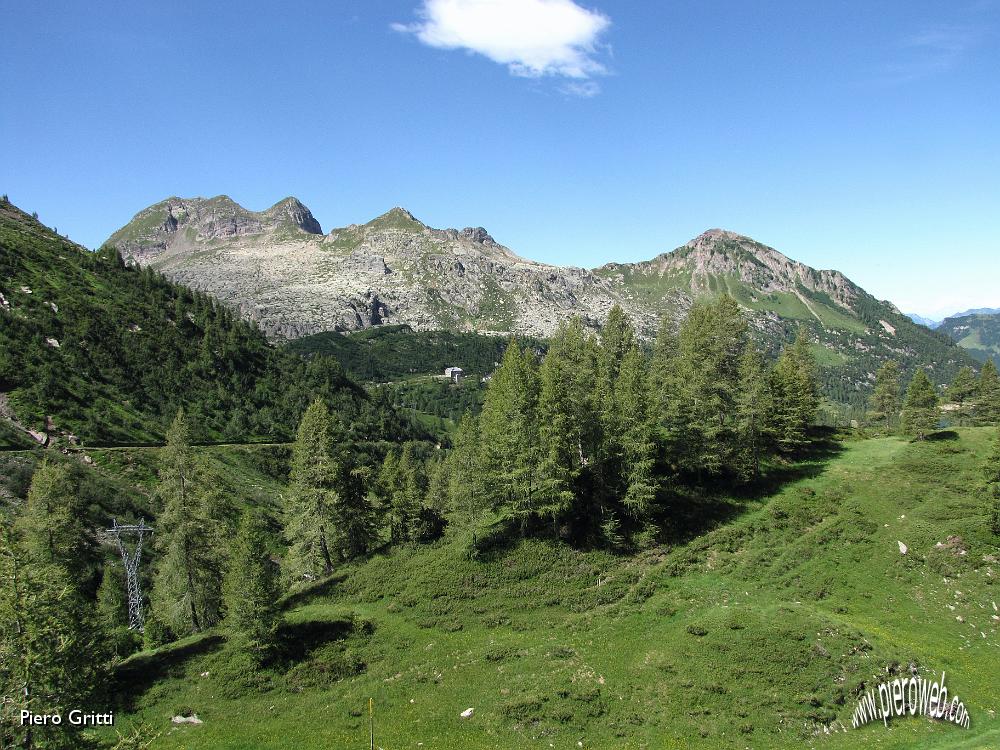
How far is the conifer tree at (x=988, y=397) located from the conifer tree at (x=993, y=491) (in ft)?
193

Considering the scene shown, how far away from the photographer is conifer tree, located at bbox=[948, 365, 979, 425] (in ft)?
285

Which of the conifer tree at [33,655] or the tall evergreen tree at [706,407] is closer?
the conifer tree at [33,655]

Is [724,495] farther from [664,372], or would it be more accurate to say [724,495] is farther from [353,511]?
[353,511]

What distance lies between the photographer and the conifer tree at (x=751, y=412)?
2014 inches

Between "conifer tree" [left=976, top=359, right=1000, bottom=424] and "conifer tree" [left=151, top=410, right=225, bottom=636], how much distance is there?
10844 centimetres

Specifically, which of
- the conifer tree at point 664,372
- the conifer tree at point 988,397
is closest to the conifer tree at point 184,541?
the conifer tree at point 664,372

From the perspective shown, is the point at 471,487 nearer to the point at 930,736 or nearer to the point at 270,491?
the point at 930,736

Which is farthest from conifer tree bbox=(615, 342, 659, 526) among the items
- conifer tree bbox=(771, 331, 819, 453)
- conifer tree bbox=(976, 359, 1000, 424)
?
conifer tree bbox=(976, 359, 1000, 424)

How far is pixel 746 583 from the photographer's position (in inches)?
1432

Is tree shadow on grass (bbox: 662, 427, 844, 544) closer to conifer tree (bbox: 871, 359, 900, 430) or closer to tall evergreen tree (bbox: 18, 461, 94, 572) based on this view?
conifer tree (bbox: 871, 359, 900, 430)

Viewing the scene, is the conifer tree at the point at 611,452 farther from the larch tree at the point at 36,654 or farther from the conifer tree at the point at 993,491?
the larch tree at the point at 36,654

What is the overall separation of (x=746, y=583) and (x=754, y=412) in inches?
A: 782

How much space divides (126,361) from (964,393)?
7172 inches

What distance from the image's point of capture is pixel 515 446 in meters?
42.8
